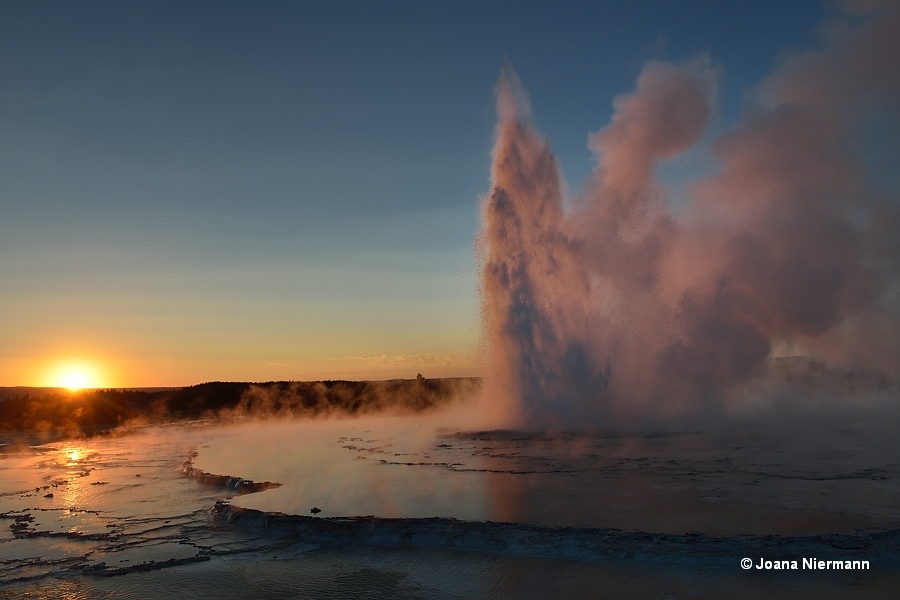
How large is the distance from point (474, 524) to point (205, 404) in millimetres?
55433

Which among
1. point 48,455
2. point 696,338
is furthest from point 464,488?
point 48,455

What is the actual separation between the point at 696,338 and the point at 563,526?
63.6ft

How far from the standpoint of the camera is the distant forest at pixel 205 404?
40875mm

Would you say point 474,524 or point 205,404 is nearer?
point 474,524

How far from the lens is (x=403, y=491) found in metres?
12.8

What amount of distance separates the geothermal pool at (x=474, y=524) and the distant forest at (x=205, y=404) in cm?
2535

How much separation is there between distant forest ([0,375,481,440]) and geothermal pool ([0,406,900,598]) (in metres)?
25.3

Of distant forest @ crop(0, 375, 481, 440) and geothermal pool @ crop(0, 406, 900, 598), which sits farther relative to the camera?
distant forest @ crop(0, 375, 481, 440)

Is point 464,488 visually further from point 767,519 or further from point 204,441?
point 204,441

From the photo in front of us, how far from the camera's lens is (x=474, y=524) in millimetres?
9641

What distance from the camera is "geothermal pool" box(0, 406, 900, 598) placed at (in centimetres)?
790

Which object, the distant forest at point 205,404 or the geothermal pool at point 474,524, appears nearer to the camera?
the geothermal pool at point 474,524

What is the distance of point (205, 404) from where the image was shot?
5931 cm

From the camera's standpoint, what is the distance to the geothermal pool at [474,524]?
7.90m
